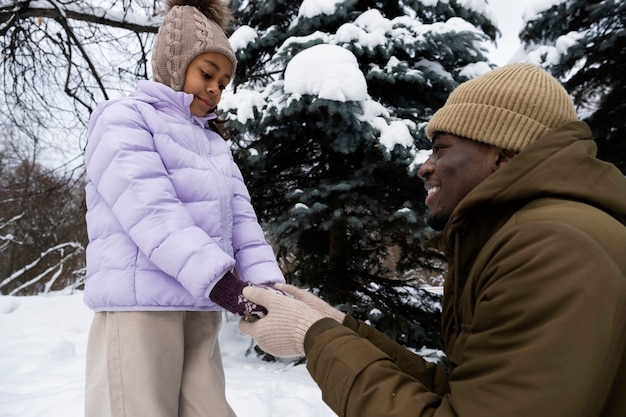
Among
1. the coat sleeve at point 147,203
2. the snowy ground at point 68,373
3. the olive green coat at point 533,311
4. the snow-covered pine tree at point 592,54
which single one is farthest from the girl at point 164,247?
the snow-covered pine tree at point 592,54

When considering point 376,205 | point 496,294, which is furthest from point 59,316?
point 496,294

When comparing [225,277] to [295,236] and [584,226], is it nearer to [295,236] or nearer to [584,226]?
[584,226]

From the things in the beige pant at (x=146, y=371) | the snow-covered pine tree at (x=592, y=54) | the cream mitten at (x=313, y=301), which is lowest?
the beige pant at (x=146, y=371)

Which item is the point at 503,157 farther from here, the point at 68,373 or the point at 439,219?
the point at 68,373

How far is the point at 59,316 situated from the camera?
16.6 feet

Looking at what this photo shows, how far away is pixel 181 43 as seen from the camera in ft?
5.60

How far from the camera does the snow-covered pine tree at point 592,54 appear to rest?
3803 millimetres

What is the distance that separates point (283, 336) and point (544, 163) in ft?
2.52

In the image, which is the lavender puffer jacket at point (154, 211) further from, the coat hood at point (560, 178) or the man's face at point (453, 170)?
the coat hood at point (560, 178)

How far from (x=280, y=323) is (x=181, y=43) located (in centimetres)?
118

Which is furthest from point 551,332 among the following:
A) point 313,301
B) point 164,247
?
point 164,247

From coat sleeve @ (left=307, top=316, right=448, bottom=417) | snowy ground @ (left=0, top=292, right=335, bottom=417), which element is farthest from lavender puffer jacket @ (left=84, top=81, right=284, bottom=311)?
snowy ground @ (left=0, top=292, right=335, bottom=417)

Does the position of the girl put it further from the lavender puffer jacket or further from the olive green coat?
the olive green coat

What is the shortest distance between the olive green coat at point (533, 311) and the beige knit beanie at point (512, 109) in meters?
0.12
